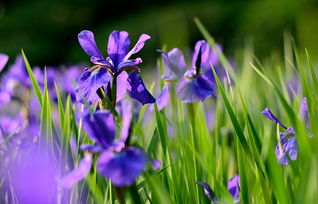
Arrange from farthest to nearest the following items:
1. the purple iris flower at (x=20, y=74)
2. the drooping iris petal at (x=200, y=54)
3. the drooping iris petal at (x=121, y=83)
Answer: the purple iris flower at (x=20, y=74), the drooping iris petal at (x=200, y=54), the drooping iris petal at (x=121, y=83)

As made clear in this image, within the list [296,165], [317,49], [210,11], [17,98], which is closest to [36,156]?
[296,165]

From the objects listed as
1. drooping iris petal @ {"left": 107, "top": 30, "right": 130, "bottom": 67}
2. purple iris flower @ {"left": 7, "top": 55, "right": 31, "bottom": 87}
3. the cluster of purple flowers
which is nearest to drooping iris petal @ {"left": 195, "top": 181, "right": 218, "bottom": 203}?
the cluster of purple flowers

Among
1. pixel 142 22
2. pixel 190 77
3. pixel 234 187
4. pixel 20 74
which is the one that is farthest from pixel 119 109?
pixel 142 22

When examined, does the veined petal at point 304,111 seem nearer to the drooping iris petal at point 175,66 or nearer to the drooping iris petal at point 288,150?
the drooping iris petal at point 288,150

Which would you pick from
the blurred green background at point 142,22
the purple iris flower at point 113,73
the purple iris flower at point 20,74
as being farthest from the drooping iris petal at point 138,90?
the blurred green background at point 142,22

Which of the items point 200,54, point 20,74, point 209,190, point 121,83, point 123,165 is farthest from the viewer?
point 20,74

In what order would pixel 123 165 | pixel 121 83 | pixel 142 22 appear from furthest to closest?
pixel 142 22
pixel 121 83
pixel 123 165

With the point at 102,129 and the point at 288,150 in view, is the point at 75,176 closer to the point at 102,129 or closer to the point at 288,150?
the point at 102,129
